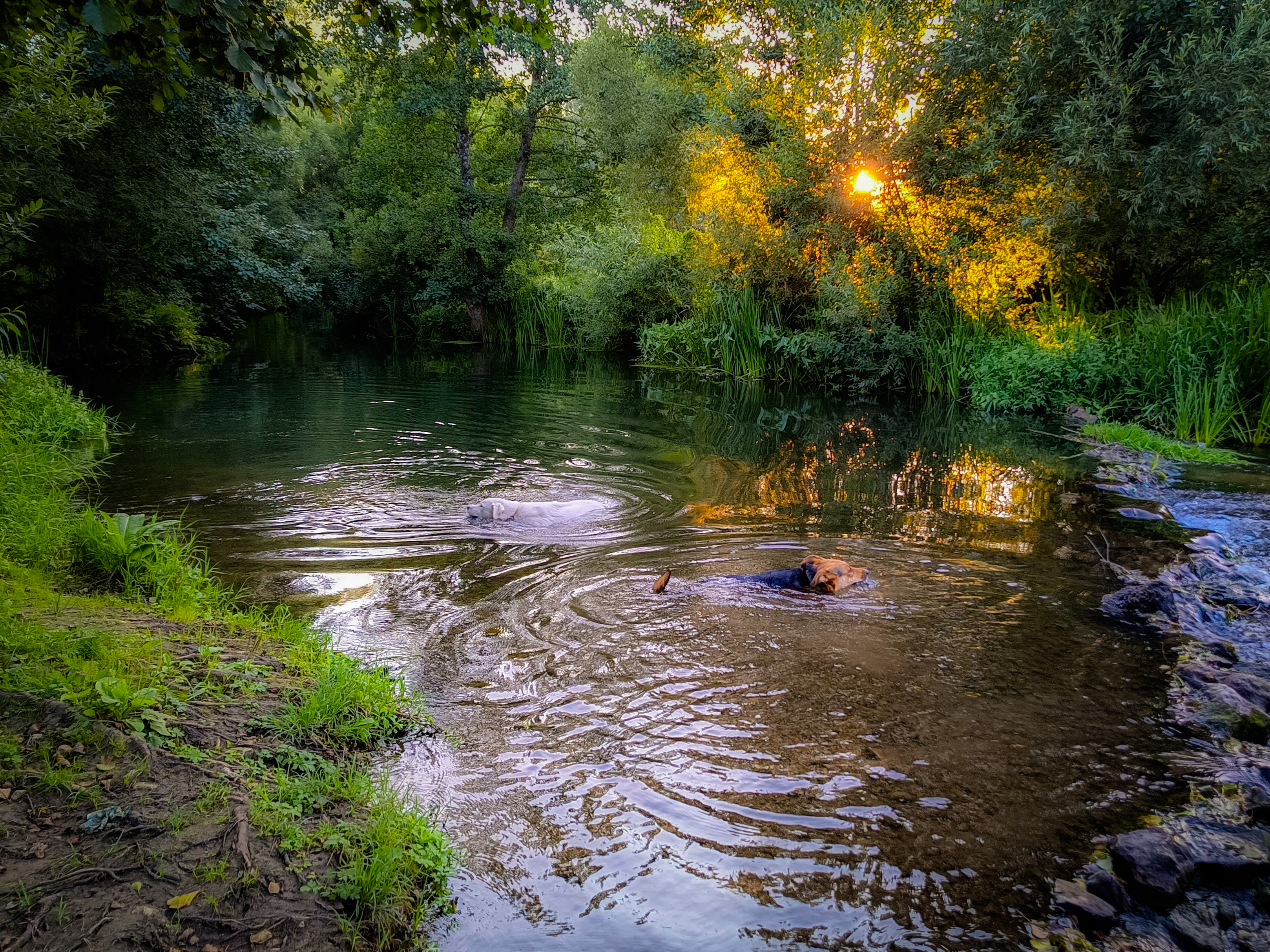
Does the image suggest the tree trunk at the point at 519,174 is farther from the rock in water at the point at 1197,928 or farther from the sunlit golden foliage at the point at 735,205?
the rock in water at the point at 1197,928

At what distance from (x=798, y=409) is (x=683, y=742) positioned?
1263cm

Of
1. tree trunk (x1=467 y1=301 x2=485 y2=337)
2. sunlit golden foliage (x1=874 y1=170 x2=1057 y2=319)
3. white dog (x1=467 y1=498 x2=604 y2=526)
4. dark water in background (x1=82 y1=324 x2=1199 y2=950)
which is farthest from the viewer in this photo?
tree trunk (x1=467 y1=301 x2=485 y2=337)

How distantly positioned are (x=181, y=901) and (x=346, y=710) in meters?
1.35

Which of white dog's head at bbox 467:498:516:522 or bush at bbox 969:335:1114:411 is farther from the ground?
bush at bbox 969:335:1114:411

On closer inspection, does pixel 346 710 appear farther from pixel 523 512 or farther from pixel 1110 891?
pixel 523 512

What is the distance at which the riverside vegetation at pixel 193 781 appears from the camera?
2443 millimetres

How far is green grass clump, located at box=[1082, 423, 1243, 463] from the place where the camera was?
31.8 feet

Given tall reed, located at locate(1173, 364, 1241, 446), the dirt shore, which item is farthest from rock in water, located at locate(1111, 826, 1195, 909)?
tall reed, located at locate(1173, 364, 1241, 446)

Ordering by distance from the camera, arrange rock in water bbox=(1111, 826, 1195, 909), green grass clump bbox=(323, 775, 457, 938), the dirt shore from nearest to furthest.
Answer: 1. the dirt shore
2. green grass clump bbox=(323, 775, 457, 938)
3. rock in water bbox=(1111, 826, 1195, 909)

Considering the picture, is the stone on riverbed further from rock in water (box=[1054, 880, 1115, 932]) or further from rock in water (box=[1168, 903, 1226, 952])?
rock in water (box=[1054, 880, 1115, 932])

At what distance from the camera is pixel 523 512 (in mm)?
7734

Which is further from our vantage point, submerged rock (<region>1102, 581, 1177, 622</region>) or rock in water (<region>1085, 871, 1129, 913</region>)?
submerged rock (<region>1102, 581, 1177, 622</region>)

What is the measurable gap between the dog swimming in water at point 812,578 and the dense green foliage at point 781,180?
153 inches

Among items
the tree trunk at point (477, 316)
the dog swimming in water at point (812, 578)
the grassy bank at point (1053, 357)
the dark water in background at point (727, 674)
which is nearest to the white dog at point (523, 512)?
the dark water in background at point (727, 674)
